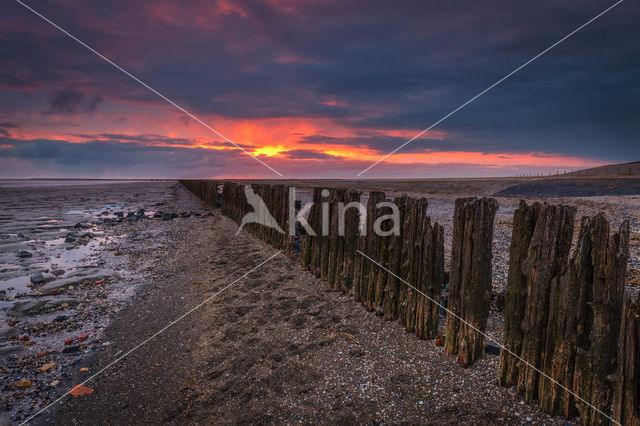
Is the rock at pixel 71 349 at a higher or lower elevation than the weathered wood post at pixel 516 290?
lower

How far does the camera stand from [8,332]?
202 inches

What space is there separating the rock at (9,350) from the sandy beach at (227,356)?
0.03 m

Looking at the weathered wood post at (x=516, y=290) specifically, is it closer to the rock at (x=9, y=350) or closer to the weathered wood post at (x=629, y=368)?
the weathered wood post at (x=629, y=368)

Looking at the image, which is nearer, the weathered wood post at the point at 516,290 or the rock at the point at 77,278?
the weathered wood post at the point at 516,290

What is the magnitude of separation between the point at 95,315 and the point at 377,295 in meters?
4.80

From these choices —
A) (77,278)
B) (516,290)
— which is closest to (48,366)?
(77,278)

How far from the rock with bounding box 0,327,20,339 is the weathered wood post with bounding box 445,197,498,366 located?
6.28 meters

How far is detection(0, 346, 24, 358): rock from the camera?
4477mm

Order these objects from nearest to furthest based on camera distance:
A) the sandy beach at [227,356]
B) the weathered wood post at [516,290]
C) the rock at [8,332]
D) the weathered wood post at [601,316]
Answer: the weathered wood post at [601,316] < the weathered wood post at [516,290] < the sandy beach at [227,356] < the rock at [8,332]

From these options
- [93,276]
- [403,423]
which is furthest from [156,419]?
[93,276]

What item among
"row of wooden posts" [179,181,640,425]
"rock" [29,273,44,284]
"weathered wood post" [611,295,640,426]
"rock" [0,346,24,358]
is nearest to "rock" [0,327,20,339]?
"rock" [0,346,24,358]

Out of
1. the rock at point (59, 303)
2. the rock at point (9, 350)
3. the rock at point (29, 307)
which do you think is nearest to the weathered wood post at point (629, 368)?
the rock at point (9, 350)

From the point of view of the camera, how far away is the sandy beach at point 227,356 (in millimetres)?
3129

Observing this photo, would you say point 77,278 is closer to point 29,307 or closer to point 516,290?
point 29,307
